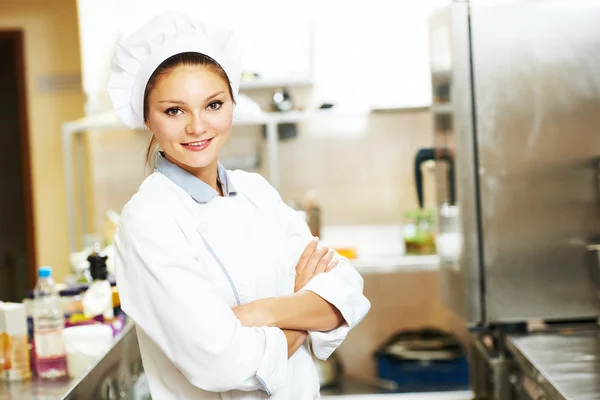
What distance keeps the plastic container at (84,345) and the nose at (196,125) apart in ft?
2.55

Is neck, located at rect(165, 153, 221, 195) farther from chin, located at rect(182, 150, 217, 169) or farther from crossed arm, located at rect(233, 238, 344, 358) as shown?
crossed arm, located at rect(233, 238, 344, 358)

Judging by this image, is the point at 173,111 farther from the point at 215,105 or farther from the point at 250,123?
the point at 250,123

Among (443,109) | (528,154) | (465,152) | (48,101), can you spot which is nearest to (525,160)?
(528,154)

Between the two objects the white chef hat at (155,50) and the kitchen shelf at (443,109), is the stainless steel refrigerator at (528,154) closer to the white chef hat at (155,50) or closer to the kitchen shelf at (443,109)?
the kitchen shelf at (443,109)

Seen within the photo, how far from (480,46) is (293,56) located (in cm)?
155

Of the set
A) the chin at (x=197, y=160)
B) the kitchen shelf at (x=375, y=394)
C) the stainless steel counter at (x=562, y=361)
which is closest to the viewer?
the chin at (x=197, y=160)

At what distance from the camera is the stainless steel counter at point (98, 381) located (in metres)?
1.62

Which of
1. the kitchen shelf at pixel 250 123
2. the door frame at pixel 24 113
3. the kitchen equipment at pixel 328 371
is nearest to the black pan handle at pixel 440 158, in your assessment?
the kitchen shelf at pixel 250 123

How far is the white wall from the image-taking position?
3.74 metres

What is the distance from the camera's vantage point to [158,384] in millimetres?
1279

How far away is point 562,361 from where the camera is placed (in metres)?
1.83

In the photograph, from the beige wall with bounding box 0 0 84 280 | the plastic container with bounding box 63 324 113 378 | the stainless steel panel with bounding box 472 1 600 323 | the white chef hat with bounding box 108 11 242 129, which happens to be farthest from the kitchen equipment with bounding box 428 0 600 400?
the beige wall with bounding box 0 0 84 280

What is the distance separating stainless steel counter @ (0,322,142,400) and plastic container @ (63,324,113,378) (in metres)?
0.02

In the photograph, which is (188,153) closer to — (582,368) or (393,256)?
(582,368)
